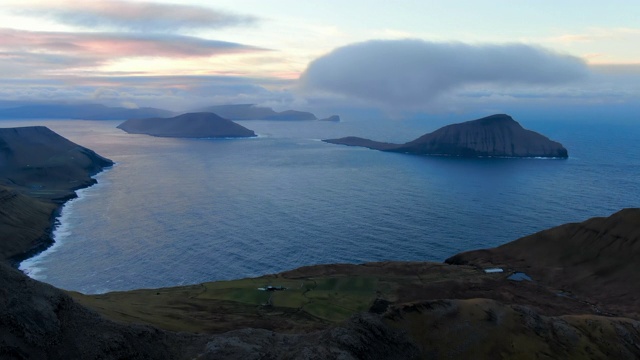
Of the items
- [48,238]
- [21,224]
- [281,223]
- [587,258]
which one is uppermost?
[587,258]

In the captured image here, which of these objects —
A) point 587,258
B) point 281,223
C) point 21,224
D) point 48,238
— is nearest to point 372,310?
point 587,258

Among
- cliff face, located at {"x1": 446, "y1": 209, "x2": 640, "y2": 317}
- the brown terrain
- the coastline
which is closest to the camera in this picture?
the brown terrain

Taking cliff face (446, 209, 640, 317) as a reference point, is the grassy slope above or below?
below

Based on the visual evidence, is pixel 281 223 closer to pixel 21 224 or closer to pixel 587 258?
pixel 21 224

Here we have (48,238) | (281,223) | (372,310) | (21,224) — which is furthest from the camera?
(281,223)

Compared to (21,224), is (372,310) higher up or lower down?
lower down

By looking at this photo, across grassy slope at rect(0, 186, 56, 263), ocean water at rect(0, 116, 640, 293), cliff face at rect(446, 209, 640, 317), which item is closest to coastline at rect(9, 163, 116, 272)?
grassy slope at rect(0, 186, 56, 263)

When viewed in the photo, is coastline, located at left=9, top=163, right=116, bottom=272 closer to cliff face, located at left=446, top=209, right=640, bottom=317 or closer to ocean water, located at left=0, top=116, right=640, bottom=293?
ocean water, located at left=0, top=116, right=640, bottom=293

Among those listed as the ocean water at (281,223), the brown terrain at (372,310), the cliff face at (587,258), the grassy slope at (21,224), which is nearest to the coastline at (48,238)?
the grassy slope at (21,224)

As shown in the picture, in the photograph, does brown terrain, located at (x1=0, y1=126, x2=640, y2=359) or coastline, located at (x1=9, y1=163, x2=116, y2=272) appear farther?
coastline, located at (x1=9, y1=163, x2=116, y2=272)
